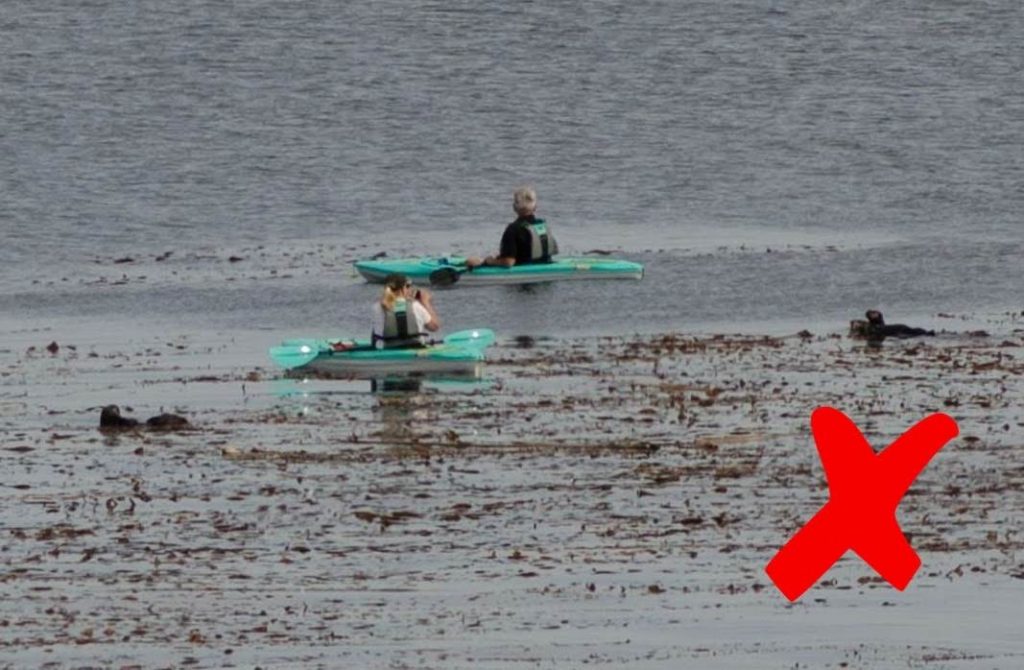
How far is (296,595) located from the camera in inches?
757

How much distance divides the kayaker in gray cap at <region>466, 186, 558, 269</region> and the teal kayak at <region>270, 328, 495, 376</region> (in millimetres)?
8571

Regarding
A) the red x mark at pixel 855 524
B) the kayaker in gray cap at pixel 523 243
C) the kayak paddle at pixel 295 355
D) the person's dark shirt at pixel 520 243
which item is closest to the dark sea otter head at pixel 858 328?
the kayak paddle at pixel 295 355

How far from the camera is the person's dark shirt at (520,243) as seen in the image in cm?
3900

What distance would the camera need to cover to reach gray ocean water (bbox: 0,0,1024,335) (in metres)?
39.2

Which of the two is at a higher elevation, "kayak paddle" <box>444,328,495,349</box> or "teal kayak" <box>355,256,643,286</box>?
"teal kayak" <box>355,256,643,286</box>

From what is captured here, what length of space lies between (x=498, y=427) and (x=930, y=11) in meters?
57.2

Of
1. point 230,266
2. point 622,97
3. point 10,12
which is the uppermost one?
point 10,12

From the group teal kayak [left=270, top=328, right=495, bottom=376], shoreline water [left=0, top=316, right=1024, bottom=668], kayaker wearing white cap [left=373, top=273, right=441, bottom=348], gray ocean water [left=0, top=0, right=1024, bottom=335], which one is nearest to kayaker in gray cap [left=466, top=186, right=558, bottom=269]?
gray ocean water [left=0, top=0, right=1024, bottom=335]

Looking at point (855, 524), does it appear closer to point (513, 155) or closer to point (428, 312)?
point (428, 312)

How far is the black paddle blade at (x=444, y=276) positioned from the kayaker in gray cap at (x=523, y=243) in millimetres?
256

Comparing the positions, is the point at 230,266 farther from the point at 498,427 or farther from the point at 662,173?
the point at 498,427

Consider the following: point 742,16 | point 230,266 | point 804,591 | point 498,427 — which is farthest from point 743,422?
point 742,16

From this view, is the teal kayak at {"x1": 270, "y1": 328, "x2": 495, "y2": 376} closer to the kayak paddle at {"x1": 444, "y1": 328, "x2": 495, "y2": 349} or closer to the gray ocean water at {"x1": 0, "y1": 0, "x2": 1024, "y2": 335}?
the kayak paddle at {"x1": 444, "y1": 328, "x2": 495, "y2": 349}

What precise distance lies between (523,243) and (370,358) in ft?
30.1
